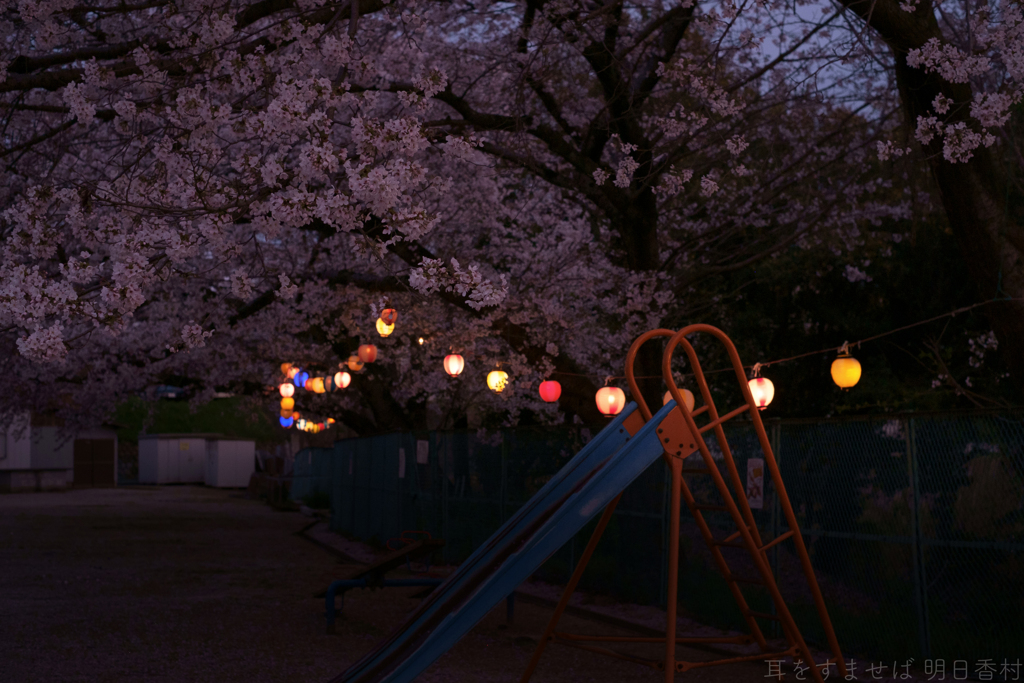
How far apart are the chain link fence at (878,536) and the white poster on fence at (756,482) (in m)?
0.07

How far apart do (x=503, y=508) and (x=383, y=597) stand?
7.55ft

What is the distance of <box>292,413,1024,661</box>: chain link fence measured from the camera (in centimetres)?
795

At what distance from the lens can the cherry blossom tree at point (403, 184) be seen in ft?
26.5

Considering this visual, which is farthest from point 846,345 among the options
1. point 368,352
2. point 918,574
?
point 368,352

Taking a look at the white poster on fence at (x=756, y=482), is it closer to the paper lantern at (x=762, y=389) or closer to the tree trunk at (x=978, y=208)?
the paper lantern at (x=762, y=389)

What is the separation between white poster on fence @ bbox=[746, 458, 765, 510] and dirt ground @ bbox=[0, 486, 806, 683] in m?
1.83

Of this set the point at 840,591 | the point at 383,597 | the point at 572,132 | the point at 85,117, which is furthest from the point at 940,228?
the point at 85,117

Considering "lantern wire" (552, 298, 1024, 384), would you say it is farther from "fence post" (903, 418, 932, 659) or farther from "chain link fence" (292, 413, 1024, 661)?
"fence post" (903, 418, 932, 659)

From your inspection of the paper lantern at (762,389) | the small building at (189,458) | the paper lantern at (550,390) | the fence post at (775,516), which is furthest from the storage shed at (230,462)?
the fence post at (775,516)

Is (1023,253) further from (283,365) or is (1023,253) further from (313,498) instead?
(313,498)

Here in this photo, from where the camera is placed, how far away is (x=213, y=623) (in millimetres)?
11531

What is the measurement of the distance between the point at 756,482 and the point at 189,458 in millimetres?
57541

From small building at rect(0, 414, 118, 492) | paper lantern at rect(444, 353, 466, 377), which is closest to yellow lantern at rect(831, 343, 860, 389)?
paper lantern at rect(444, 353, 466, 377)

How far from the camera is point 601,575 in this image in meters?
13.3
